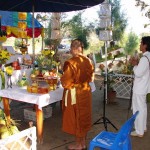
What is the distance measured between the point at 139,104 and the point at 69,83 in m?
1.19

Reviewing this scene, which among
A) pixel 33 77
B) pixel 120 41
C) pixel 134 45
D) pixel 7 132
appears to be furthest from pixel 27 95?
pixel 120 41

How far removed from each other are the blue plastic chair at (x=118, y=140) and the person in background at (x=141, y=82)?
103cm

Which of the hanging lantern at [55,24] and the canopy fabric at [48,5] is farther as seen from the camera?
the hanging lantern at [55,24]

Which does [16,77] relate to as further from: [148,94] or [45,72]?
[148,94]

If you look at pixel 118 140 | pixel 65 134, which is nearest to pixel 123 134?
pixel 118 140

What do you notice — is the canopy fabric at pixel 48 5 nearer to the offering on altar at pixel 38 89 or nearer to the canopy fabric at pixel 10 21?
the offering on altar at pixel 38 89

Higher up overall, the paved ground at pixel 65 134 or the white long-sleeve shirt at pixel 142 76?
the white long-sleeve shirt at pixel 142 76

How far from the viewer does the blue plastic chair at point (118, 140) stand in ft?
Answer: 8.10

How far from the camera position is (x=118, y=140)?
2488mm

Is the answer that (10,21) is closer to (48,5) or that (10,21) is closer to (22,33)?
(22,33)

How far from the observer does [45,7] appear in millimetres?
5254

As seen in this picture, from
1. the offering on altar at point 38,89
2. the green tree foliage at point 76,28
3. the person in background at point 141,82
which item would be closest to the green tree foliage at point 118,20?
the green tree foliage at point 76,28

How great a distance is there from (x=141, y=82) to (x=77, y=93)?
98 cm

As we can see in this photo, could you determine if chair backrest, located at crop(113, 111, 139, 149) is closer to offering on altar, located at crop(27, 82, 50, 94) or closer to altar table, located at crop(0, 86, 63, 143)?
altar table, located at crop(0, 86, 63, 143)
